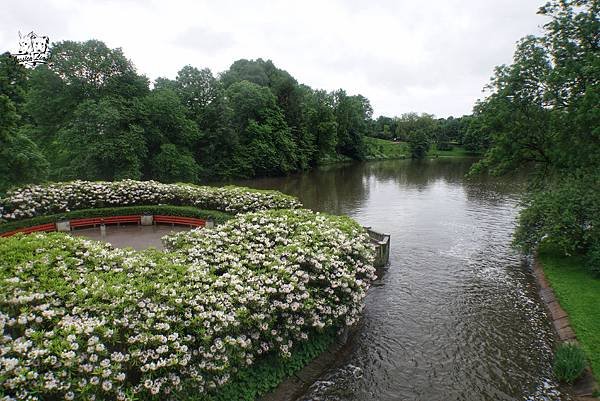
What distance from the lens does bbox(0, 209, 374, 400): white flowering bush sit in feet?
20.5

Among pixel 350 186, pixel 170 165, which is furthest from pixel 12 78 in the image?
pixel 350 186

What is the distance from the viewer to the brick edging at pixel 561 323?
9336mm

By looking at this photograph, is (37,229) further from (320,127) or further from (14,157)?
(320,127)

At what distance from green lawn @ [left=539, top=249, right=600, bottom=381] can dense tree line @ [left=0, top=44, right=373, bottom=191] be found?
24265 mm

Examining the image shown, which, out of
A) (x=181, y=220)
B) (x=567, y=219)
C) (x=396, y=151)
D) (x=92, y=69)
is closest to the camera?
(x=567, y=219)

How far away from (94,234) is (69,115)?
20.6m

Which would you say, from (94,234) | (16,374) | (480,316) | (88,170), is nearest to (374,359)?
(480,316)

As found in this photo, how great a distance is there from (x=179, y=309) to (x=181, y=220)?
13.0 metres

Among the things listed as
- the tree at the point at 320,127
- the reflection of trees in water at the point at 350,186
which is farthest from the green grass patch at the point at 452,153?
the reflection of trees in water at the point at 350,186

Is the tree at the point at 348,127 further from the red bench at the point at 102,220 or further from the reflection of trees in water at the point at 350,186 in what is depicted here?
the red bench at the point at 102,220

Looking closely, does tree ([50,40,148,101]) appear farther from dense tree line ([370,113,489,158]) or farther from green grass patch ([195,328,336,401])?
dense tree line ([370,113,489,158])

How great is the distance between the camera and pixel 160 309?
768 cm

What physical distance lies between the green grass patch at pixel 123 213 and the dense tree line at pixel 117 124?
316 centimetres

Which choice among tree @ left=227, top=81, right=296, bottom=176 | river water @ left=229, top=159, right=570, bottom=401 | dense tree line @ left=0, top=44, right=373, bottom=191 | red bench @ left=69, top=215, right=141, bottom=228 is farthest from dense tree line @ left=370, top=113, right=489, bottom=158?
red bench @ left=69, top=215, right=141, bottom=228
